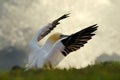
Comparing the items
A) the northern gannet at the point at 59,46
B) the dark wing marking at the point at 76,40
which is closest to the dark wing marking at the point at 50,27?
the northern gannet at the point at 59,46

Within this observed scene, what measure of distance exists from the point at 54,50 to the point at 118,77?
5612 mm

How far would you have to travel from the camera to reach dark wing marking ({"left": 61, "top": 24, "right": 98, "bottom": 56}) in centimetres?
1482

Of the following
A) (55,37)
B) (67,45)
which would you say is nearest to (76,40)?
(67,45)

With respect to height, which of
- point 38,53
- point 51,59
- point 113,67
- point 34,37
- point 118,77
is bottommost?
point 118,77

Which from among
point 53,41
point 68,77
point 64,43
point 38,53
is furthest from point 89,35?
point 68,77

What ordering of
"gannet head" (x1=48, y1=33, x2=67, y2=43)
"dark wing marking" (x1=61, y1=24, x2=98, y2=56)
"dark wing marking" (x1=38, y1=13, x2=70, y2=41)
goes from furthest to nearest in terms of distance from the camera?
1. "dark wing marking" (x1=38, y1=13, x2=70, y2=41)
2. "gannet head" (x1=48, y1=33, x2=67, y2=43)
3. "dark wing marking" (x1=61, y1=24, x2=98, y2=56)

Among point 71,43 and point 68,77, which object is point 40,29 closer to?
point 71,43

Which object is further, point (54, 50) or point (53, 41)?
point (53, 41)

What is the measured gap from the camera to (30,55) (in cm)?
1794

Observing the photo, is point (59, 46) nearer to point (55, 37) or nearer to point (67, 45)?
point (67, 45)

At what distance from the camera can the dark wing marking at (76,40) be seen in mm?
14820

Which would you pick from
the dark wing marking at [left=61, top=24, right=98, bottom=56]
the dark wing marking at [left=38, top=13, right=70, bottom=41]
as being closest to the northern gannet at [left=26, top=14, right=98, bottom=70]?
the dark wing marking at [left=61, top=24, right=98, bottom=56]

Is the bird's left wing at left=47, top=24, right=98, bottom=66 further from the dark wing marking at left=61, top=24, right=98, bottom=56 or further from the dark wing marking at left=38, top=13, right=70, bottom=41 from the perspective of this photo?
the dark wing marking at left=38, top=13, right=70, bottom=41

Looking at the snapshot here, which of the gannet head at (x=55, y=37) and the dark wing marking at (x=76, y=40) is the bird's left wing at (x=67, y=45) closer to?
the dark wing marking at (x=76, y=40)
